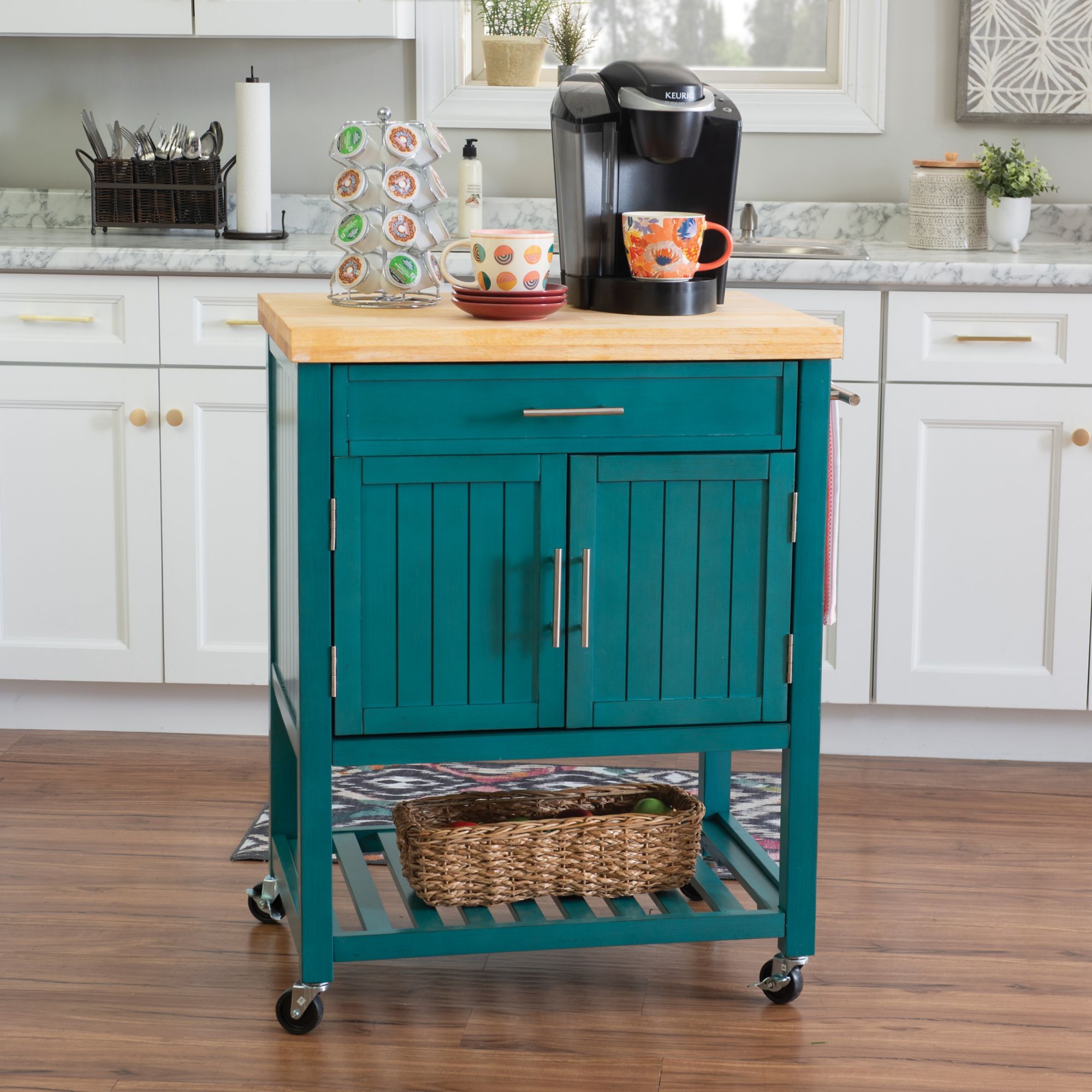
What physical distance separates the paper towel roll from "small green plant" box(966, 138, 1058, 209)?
145 cm

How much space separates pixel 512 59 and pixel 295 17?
525 mm

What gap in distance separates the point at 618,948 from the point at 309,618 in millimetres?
737

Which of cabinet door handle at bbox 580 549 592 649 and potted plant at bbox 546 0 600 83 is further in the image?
potted plant at bbox 546 0 600 83

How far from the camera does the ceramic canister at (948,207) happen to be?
3.06 metres

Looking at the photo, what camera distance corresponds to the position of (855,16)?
10.7 feet

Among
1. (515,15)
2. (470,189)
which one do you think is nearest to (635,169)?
(470,189)

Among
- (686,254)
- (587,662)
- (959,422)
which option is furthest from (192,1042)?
(959,422)

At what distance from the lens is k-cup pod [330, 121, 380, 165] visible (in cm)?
197

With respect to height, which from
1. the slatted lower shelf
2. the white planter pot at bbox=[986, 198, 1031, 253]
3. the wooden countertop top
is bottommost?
the slatted lower shelf

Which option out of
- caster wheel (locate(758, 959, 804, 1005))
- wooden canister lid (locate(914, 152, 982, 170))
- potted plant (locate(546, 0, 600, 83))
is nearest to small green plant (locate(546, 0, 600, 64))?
potted plant (locate(546, 0, 600, 83))

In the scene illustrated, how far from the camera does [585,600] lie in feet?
6.13

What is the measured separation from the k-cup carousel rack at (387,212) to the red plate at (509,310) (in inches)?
5.9

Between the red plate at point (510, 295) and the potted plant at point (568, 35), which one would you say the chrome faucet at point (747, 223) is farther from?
the red plate at point (510, 295)

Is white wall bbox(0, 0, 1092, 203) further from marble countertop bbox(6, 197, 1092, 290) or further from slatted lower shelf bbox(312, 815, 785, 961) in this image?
slatted lower shelf bbox(312, 815, 785, 961)
